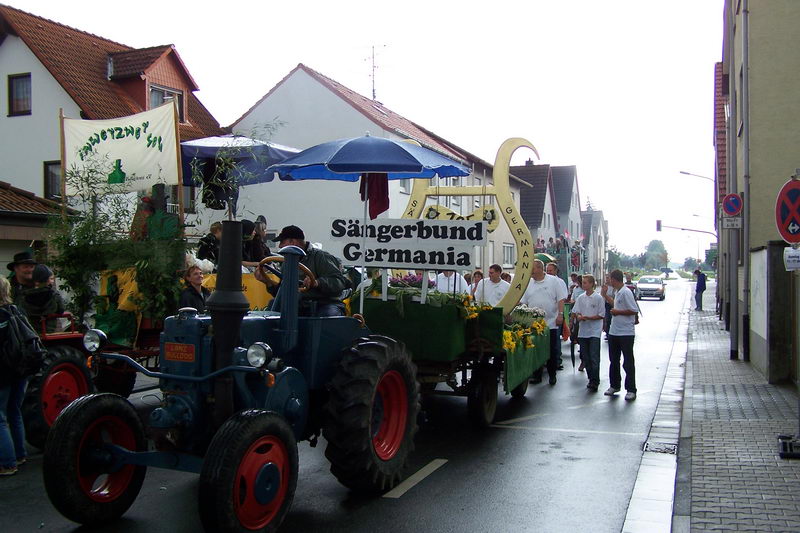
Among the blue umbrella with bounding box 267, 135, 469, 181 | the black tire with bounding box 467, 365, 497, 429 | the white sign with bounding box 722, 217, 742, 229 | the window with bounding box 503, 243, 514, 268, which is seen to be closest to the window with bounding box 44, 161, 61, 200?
the blue umbrella with bounding box 267, 135, 469, 181

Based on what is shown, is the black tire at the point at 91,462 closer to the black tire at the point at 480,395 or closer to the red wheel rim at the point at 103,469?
the red wheel rim at the point at 103,469

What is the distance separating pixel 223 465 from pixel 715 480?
4099 millimetres

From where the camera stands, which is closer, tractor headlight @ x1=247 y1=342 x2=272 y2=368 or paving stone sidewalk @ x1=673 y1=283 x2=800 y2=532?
tractor headlight @ x1=247 y1=342 x2=272 y2=368

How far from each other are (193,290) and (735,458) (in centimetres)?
535

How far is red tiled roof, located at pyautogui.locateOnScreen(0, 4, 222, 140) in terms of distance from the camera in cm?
2277

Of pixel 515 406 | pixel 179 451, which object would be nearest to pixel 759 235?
pixel 515 406

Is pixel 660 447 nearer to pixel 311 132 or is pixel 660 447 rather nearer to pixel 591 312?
pixel 591 312

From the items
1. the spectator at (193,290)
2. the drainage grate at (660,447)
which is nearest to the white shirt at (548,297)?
the drainage grate at (660,447)

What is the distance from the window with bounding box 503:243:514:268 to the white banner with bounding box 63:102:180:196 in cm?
3187

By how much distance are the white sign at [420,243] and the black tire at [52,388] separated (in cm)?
289

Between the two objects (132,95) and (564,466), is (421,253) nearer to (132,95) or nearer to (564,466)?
(564,466)

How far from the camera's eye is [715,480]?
609 cm

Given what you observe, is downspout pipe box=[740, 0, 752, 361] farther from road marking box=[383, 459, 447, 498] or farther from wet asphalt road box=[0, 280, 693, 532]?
road marking box=[383, 459, 447, 498]

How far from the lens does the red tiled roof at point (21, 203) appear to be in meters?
14.3
